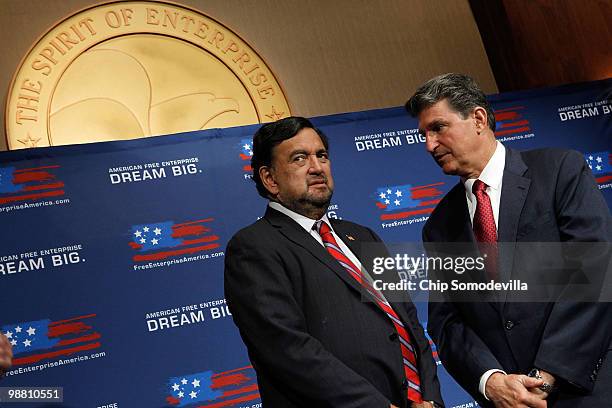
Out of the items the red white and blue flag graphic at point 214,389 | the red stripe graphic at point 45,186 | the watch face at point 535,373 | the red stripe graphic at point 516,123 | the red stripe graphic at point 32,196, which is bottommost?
the watch face at point 535,373

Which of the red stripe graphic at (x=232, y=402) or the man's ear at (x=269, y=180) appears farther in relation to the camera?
the red stripe graphic at (x=232, y=402)

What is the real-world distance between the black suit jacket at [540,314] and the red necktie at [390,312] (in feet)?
0.42

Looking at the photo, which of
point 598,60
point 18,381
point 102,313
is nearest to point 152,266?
point 102,313

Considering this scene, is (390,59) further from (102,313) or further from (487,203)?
(487,203)

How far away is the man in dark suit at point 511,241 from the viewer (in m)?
2.31

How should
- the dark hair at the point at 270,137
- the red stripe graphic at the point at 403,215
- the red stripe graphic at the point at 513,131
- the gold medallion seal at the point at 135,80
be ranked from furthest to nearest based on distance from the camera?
the red stripe graphic at the point at 513,131, the gold medallion seal at the point at 135,80, the red stripe graphic at the point at 403,215, the dark hair at the point at 270,137

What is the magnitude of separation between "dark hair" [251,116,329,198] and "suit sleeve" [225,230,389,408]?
1.24 ft

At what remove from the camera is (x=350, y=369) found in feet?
7.82

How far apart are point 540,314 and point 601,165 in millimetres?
2724

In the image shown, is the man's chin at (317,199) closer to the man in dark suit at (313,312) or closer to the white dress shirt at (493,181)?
the man in dark suit at (313,312)

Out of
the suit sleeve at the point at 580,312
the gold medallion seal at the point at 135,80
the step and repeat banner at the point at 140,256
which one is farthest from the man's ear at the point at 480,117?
the gold medallion seal at the point at 135,80

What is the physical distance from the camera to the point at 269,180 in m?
2.85

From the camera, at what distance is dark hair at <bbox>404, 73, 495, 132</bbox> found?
8.86ft

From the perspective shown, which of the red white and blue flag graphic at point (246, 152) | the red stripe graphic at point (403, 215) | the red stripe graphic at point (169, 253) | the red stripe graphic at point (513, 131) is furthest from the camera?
the red stripe graphic at point (513, 131)
